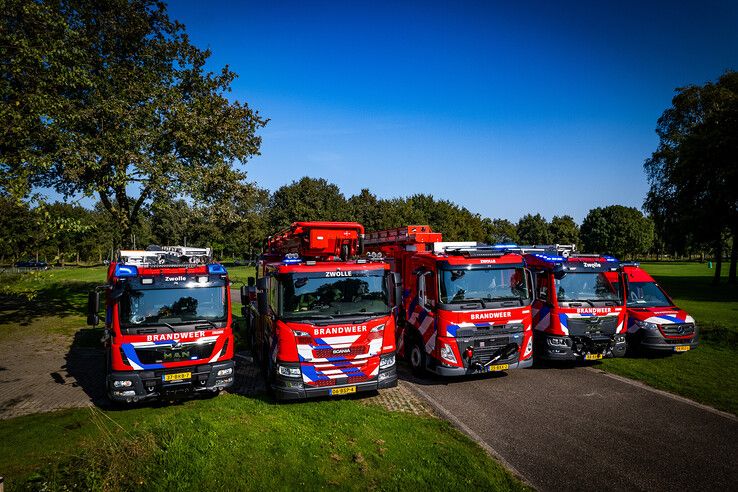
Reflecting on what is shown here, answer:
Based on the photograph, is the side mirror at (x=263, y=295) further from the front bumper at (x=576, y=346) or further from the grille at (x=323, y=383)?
the front bumper at (x=576, y=346)

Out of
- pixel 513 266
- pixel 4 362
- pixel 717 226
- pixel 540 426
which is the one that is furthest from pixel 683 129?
pixel 4 362

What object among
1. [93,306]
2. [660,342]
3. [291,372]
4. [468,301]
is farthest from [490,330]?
[93,306]

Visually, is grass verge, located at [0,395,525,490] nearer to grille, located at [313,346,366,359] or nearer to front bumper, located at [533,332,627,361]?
grille, located at [313,346,366,359]

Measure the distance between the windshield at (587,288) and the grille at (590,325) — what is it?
0.53 metres

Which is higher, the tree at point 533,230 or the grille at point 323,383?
the tree at point 533,230

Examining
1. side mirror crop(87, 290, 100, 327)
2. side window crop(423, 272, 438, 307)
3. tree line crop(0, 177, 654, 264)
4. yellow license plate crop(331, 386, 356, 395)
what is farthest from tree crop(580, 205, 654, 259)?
side mirror crop(87, 290, 100, 327)

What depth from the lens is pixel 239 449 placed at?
6.27 meters

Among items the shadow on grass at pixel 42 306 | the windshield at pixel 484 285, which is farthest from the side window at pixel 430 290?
the shadow on grass at pixel 42 306

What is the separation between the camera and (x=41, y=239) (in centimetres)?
911

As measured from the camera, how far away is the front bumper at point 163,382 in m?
A: 8.13

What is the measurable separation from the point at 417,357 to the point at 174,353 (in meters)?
5.75

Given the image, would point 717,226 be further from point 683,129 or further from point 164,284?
point 164,284

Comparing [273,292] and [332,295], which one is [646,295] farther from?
[273,292]

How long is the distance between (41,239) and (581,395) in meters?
12.4
